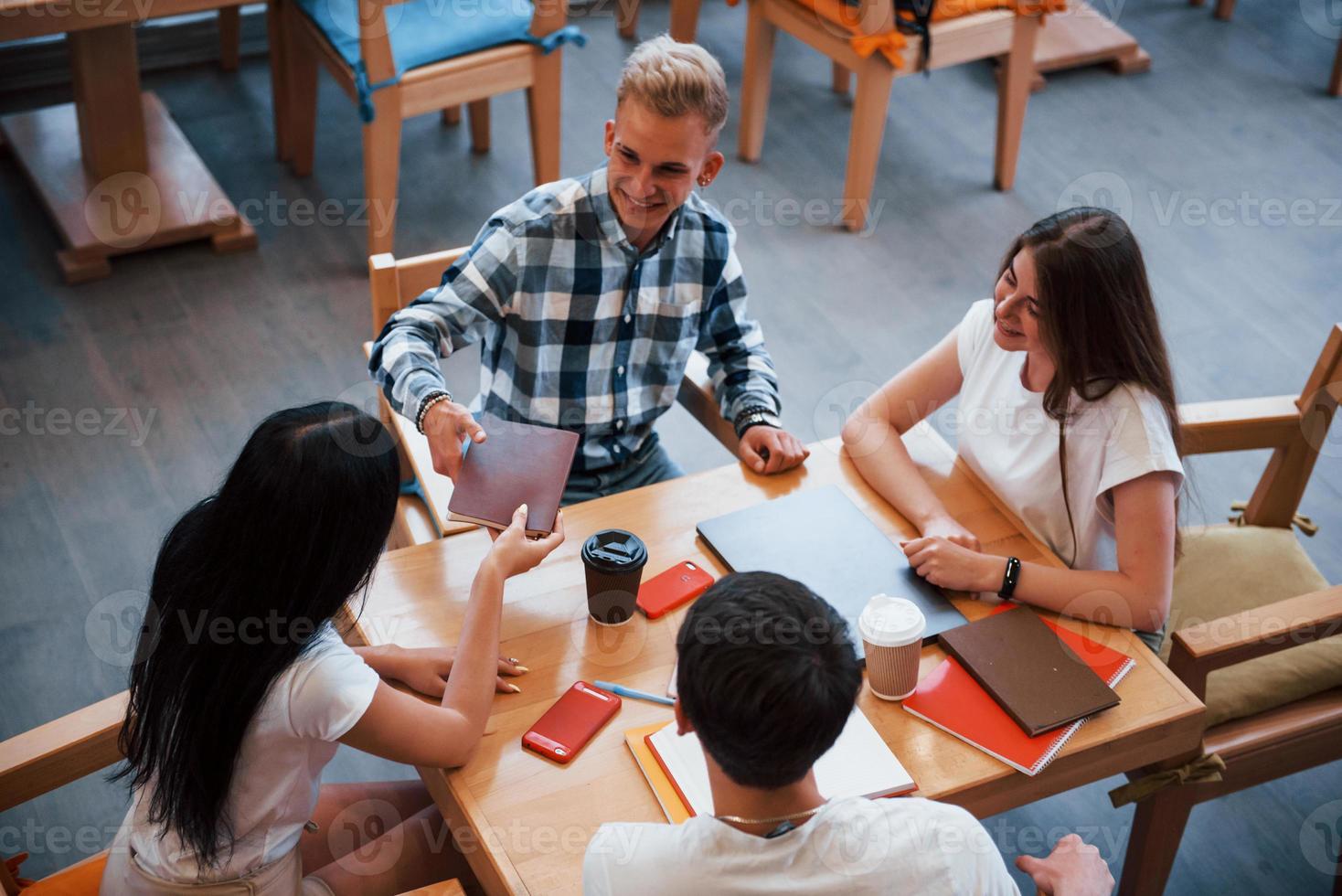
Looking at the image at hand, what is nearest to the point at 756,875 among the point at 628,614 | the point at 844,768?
the point at 844,768

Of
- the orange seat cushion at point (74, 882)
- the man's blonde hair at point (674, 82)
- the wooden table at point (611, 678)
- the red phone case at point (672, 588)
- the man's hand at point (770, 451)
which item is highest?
the man's blonde hair at point (674, 82)

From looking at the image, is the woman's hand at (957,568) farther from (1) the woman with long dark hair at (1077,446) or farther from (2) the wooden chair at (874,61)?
(2) the wooden chair at (874,61)

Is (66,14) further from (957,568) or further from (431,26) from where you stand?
(957,568)

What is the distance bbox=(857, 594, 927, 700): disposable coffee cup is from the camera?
4.85 feet

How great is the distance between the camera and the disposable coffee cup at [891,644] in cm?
148

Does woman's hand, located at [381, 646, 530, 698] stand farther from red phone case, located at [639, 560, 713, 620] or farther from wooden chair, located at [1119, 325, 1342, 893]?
wooden chair, located at [1119, 325, 1342, 893]

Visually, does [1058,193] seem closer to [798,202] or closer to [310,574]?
[798,202]

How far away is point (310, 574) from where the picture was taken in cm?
137

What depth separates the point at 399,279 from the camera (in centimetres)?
204

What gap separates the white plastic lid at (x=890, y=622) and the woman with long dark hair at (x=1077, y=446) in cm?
17

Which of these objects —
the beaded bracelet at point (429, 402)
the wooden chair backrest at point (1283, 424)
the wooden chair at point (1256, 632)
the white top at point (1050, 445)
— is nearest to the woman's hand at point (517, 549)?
the beaded bracelet at point (429, 402)

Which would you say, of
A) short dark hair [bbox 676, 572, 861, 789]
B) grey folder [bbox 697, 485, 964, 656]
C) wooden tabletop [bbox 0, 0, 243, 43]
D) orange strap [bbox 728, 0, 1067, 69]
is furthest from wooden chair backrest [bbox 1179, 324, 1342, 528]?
wooden tabletop [bbox 0, 0, 243, 43]

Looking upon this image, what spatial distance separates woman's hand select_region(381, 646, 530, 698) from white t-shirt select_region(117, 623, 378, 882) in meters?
0.05

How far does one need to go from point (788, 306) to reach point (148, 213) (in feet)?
5.58
